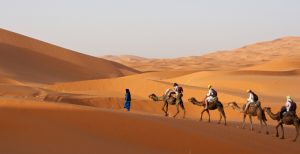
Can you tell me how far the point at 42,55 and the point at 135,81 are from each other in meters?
28.5

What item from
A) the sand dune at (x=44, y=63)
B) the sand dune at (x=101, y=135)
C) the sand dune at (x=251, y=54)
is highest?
the sand dune at (x=251, y=54)

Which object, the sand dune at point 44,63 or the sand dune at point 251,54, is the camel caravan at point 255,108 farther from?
the sand dune at point 251,54

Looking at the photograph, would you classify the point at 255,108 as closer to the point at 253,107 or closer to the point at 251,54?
the point at 253,107

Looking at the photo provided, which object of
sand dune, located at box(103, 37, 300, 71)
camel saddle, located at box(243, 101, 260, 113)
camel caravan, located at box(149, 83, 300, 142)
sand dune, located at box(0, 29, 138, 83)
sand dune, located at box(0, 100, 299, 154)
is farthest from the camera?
sand dune, located at box(103, 37, 300, 71)

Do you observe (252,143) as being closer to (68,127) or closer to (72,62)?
(68,127)

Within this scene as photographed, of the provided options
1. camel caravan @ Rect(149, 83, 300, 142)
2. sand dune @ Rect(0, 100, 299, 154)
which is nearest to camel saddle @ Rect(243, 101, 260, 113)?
camel caravan @ Rect(149, 83, 300, 142)

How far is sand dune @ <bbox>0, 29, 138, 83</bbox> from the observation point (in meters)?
57.8

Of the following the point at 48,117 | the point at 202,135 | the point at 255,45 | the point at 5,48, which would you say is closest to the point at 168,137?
the point at 202,135

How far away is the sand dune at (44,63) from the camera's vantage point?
57.8m

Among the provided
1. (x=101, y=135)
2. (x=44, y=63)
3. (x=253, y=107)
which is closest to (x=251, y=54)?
(x=44, y=63)

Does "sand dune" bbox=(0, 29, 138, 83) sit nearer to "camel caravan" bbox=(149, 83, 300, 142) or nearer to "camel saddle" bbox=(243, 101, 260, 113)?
"camel caravan" bbox=(149, 83, 300, 142)

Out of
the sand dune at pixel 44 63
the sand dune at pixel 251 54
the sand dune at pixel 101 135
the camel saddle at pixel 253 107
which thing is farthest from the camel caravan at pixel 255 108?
the sand dune at pixel 251 54

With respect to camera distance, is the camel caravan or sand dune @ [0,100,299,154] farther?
the camel caravan

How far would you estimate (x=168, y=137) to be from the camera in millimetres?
13852
